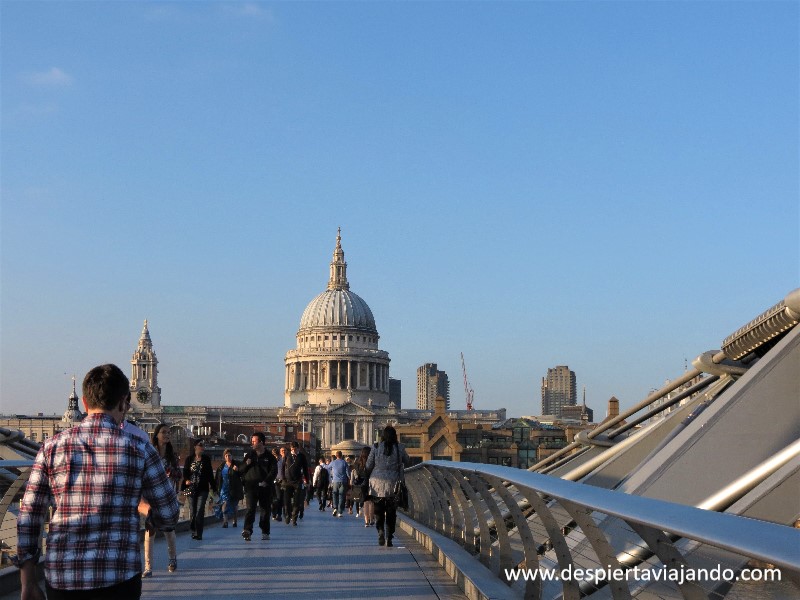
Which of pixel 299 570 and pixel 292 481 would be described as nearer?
pixel 299 570

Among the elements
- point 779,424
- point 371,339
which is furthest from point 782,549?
point 371,339

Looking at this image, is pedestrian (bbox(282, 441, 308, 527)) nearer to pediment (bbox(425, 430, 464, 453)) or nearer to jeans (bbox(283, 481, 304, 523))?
jeans (bbox(283, 481, 304, 523))

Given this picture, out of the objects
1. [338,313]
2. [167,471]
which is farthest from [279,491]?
[338,313]

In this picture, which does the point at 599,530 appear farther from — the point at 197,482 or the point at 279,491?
the point at 279,491

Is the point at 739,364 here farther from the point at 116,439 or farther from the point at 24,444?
the point at 116,439

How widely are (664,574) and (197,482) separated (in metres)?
12.5

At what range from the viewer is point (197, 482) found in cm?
1691

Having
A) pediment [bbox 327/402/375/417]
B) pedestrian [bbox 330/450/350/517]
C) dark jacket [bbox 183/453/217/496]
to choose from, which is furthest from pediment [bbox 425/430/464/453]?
dark jacket [bbox 183/453/217/496]

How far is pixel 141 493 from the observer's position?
5586 millimetres

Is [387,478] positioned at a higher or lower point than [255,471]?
lower

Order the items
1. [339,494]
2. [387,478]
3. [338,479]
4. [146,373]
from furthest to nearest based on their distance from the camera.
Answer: [146,373]
[339,494]
[338,479]
[387,478]

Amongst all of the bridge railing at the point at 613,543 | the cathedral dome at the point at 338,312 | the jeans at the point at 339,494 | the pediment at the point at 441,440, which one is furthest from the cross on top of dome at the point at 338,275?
the bridge railing at the point at 613,543

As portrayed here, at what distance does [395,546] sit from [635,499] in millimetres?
11022

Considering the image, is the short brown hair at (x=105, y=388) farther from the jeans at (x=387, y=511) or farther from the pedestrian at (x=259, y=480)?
the pedestrian at (x=259, y=480)
